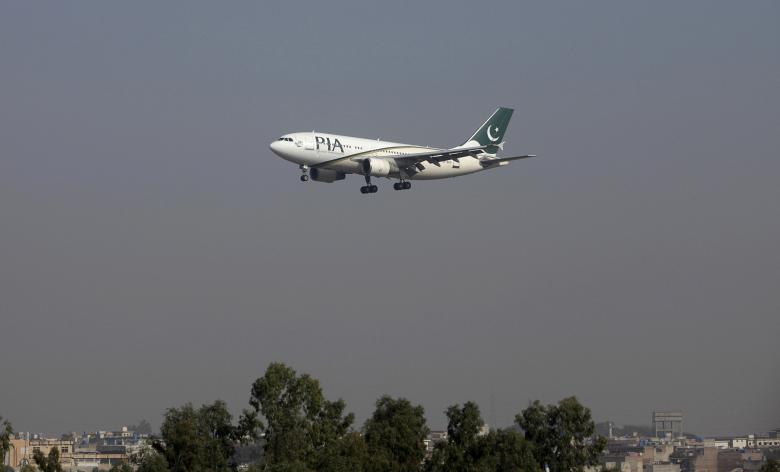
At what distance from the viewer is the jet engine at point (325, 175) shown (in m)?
124

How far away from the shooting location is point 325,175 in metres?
125

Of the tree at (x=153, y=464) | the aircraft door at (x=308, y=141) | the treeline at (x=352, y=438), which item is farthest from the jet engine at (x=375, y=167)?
the tree at (x=153, y=464)

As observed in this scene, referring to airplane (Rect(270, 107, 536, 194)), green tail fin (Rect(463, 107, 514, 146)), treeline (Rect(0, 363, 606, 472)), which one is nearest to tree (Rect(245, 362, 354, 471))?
treeline (Rect(0, 363, 606, 472))

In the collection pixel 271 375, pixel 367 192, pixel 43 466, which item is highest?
pixel 367 192

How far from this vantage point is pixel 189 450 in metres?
103

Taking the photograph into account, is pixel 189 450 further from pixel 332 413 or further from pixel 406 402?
pixel 406 402

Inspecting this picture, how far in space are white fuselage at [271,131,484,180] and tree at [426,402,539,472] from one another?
2642cm

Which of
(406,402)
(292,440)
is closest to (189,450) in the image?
(292,440)

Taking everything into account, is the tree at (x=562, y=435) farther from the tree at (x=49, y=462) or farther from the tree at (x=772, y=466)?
the tree at (x=49, y=462)

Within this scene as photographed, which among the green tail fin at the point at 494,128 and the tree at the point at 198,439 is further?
the green tail fin at the point at 494,128

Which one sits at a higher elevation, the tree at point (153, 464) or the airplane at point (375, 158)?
the airplane at point (375, 158)

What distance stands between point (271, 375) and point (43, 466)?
19.1 m

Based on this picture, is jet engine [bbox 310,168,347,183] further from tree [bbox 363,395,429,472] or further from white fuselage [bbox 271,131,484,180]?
tree [bbox 363,395,429,472]

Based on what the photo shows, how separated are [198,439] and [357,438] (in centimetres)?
1301
